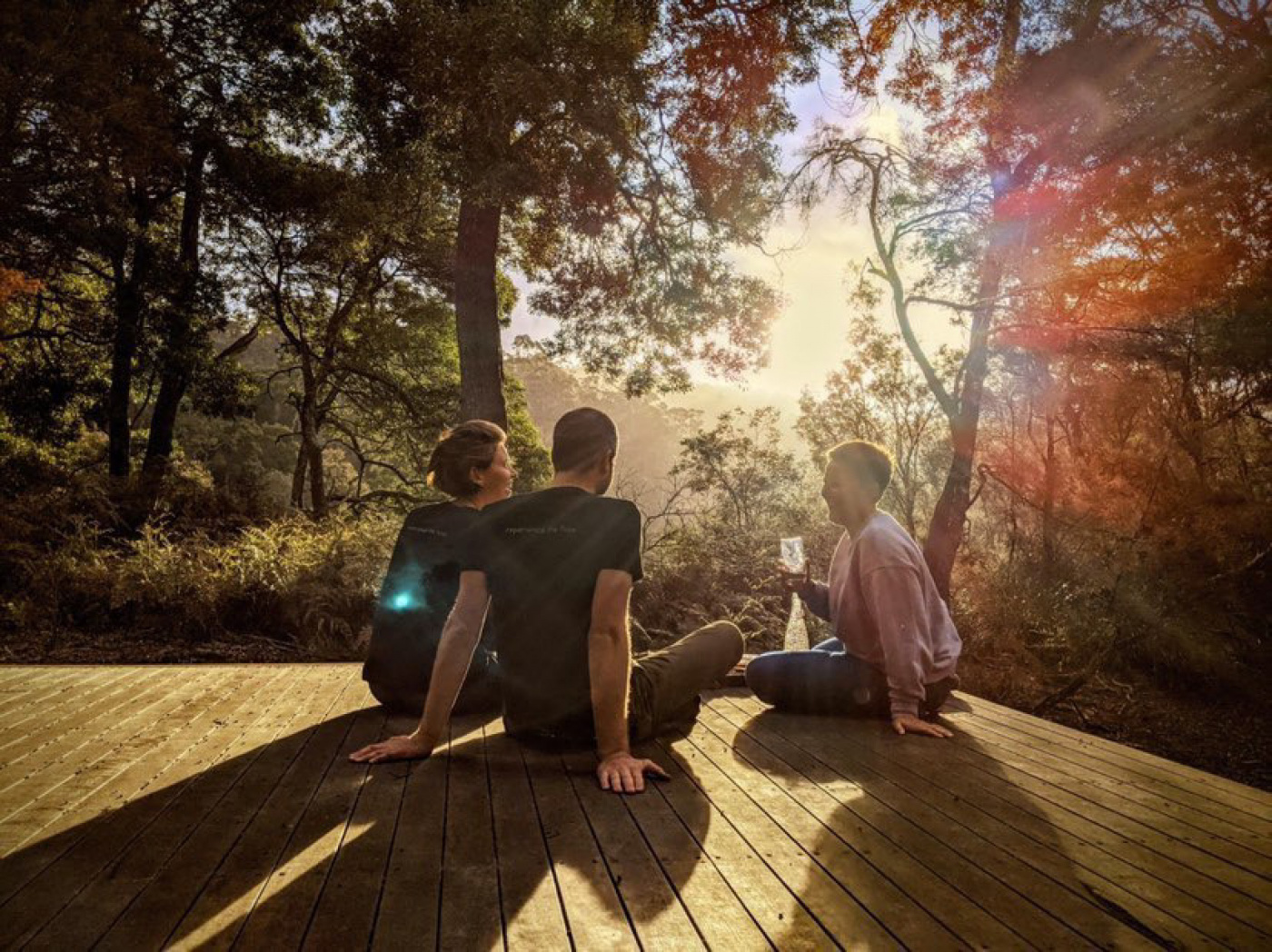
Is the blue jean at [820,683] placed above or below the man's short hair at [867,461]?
below

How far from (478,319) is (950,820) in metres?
7.20

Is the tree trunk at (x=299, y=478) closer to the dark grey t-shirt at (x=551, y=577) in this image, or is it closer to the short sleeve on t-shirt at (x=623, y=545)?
the dark grey t-shirt at (x=551, y=577)

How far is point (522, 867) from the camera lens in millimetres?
1811

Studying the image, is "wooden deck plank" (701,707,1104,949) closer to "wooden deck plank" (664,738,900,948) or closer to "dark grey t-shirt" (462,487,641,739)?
"wooden deck plank" (664,738,900,948)

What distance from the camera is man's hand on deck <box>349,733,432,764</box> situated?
258 cm

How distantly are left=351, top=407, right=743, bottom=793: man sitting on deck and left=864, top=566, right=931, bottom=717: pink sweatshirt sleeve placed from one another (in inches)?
45.3

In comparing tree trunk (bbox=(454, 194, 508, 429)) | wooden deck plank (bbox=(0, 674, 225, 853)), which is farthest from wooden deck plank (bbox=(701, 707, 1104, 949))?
tree trunk (bbox=(454, 194, 508, 429))

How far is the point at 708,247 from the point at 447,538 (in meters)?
7.10

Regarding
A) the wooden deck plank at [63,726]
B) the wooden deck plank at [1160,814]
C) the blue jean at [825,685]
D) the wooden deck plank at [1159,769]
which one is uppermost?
the blue jean at [825,685]

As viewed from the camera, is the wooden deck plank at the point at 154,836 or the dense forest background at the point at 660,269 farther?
the dense forest background at the point at 660,269

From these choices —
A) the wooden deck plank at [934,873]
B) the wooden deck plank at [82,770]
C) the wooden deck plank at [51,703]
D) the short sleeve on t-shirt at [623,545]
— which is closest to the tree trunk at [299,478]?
the wooden deck plank at [51,703]

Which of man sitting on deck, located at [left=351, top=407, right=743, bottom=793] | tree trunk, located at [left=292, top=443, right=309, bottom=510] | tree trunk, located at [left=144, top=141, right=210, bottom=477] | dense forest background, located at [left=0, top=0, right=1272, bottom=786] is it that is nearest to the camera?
man sitting on deck, located at [left=351, top=407, right=743, bottom=793]

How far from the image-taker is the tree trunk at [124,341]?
1021 cm

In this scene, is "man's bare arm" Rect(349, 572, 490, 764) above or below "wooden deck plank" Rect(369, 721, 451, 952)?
above
